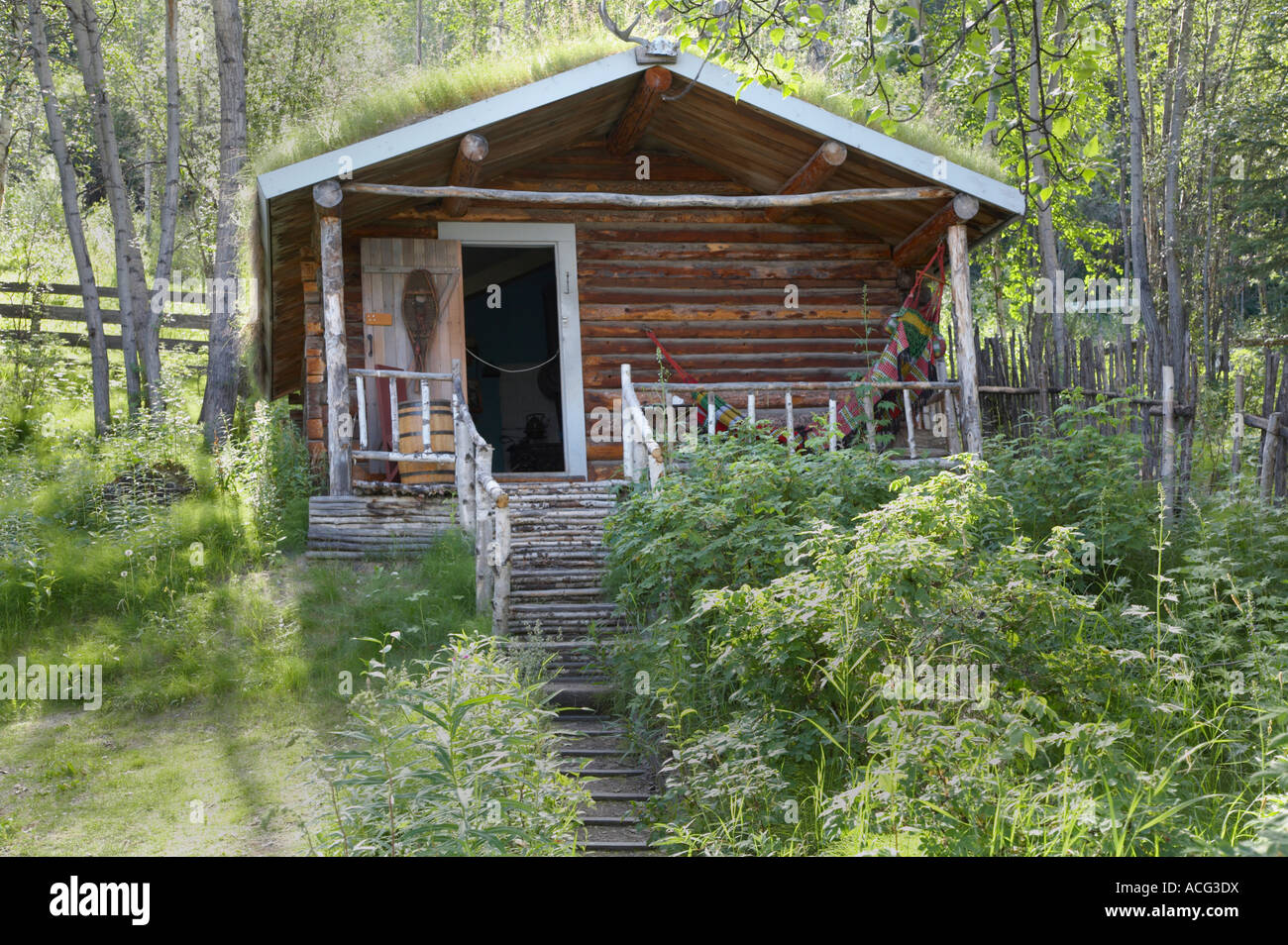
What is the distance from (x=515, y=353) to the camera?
17.8 m

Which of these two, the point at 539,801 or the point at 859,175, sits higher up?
the point at 859,175

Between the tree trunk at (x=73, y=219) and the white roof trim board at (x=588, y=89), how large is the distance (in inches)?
258

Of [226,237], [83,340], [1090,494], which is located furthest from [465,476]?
[83,340]

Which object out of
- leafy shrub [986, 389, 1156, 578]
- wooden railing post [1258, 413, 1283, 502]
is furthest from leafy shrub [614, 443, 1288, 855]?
wooden railing post [1258, 413, 1283, 502]

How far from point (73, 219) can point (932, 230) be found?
1094 centimetres

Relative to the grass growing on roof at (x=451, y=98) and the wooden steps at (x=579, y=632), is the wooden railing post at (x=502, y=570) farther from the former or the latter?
the grass growing on roof at (x=451, y=98)

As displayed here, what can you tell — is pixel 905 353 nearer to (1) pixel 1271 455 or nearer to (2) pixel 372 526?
(1) pixel 1271 455

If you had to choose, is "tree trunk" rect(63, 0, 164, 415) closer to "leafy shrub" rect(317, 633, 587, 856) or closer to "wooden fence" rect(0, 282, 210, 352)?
"wooden fence" rect(0, 282, 210, 352)

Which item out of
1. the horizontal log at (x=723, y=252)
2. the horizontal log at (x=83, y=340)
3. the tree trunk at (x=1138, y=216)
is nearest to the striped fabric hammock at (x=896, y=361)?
the horizontal log at (x=723, y=252)

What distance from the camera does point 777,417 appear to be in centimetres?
1184

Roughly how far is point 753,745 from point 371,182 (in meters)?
7.34

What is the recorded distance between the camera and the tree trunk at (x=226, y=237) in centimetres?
1457
